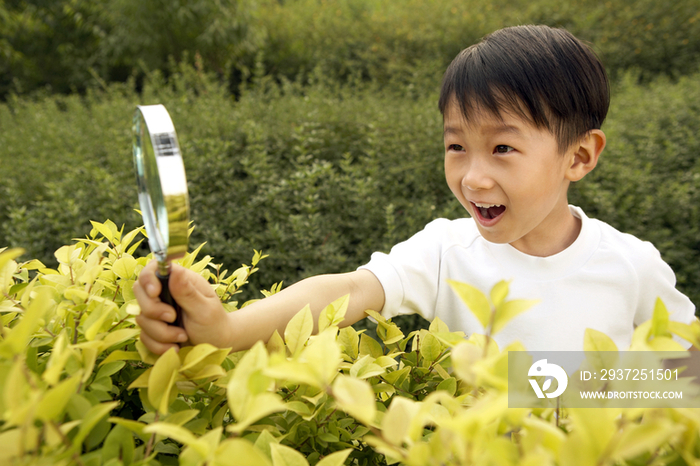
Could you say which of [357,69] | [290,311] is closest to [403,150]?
[290,311]

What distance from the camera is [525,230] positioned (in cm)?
127

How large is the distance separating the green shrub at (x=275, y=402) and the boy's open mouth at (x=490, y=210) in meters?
0.41

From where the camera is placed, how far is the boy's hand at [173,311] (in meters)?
0.69

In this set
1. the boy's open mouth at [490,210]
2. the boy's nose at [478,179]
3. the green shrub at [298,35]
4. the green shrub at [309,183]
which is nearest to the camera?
the boy's nose at [478,179]

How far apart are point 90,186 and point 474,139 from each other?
8.39ft

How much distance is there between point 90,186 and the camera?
9.61 ft

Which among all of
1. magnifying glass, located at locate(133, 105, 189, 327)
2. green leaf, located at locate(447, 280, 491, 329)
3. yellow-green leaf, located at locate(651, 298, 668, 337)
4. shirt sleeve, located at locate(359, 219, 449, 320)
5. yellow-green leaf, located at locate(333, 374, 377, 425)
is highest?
magnifying glass, located at locate(133, 105, 189, 327)

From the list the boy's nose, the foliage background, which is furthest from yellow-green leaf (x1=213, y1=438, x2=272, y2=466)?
the foliage background

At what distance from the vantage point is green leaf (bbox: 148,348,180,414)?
2.05 feet

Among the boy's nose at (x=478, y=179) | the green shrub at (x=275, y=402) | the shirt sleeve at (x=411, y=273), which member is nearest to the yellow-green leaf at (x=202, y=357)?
the green shrub at (x=275, y=402)

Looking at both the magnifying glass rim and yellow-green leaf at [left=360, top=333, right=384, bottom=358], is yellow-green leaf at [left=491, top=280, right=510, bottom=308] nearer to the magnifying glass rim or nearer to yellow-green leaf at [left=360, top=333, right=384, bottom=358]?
the magnifying glass rim

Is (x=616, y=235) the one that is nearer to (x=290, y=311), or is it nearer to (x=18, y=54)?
(x=290, y=311)

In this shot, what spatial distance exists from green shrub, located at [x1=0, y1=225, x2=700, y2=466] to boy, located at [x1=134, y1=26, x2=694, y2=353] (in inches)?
10.6

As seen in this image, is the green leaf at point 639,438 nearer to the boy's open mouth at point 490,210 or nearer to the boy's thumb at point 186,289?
Answer: the boy's thumb at point 186,289
